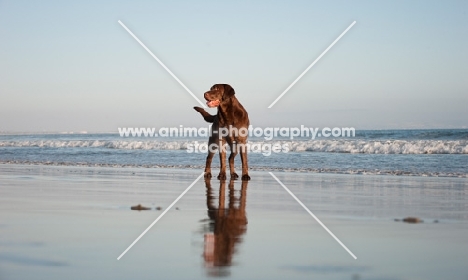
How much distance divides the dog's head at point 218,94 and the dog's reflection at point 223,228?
260 cm

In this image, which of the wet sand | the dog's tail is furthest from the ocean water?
the wet sand

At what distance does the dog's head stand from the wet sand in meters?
2.13

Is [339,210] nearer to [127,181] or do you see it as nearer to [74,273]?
[74,273]

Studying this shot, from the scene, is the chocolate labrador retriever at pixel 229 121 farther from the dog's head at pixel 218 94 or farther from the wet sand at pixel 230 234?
the wet sand at pixel 230 234

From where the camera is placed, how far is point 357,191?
8.92 metres

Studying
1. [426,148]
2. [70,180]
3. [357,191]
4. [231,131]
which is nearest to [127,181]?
[70,180]

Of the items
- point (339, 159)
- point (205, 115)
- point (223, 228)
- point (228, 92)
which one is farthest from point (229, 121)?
point (339, 159)

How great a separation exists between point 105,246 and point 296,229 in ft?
5.33

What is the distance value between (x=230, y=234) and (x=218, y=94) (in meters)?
5.87

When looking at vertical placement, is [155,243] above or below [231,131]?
below

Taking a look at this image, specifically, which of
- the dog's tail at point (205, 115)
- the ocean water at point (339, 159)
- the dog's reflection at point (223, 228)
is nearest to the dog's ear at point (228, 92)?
the dog's tail at point (205, 115)

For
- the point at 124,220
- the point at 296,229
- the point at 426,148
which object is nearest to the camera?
the point at 296,229

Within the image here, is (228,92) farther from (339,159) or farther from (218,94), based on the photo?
(339,159)

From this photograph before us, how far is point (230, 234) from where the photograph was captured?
4848 millimetres
